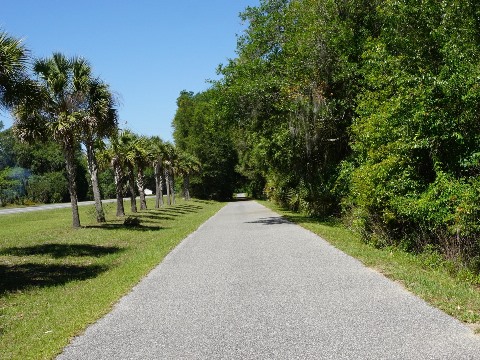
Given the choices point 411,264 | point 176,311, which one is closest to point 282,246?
point 411,264

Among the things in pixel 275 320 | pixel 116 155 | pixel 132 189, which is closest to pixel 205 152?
pixel 132 189

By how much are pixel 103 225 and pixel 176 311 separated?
53.9 ft

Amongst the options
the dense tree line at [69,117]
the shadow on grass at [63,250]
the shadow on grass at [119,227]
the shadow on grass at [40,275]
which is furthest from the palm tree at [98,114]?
the shadow on grass at [40,275]

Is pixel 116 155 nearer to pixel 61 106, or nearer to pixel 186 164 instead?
pixel 61 106

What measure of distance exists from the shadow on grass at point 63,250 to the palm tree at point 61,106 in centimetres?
506

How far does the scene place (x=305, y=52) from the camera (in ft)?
64.2

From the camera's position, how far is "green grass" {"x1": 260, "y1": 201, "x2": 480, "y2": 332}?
607cm

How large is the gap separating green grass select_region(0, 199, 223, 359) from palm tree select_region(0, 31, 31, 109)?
4.62 metres

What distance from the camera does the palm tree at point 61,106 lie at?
19375mm

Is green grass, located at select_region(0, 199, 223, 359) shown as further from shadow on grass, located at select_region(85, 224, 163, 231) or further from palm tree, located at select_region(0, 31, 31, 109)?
palm tree, located at select_region(0, 31, 31, 109)

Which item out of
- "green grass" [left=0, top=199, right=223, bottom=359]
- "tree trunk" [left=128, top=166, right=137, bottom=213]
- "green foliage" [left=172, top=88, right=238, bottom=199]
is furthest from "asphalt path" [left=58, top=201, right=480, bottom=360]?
"green foliage" [left=172, top=88, right=238, bottom=199]

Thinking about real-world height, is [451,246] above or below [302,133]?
below

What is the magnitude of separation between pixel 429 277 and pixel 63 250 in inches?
443

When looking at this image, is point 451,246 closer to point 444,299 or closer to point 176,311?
point 444,299
